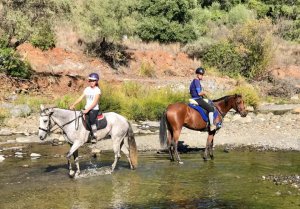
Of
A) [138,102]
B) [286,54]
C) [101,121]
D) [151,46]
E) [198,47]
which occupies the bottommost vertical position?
[286,54]

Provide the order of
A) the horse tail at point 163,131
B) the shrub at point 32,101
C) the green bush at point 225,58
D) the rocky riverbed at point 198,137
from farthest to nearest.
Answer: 1. the green bush at point 225,58
2. the shrub at point 32,101
3. the rocky riverbed at point 198,137
4. the horse tail at point 163,131

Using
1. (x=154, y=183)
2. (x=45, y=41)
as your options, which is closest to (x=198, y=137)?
(x=154, y=183)

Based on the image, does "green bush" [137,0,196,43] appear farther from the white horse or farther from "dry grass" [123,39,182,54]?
the white horse

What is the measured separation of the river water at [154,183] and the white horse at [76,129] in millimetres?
704

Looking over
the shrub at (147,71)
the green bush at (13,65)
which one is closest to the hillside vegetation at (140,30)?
the green bush at (13,65)

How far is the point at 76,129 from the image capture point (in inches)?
532

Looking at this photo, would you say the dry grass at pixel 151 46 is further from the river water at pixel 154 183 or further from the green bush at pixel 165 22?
the river water at pixel 154 183

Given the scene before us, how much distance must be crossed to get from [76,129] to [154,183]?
9.49ft

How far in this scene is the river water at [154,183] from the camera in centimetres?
1061

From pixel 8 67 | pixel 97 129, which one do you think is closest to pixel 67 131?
pixel 97 129

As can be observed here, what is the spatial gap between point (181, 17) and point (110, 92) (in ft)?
95.9

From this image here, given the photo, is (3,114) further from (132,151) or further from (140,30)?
(140,30)

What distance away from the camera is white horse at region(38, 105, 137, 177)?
1315cm

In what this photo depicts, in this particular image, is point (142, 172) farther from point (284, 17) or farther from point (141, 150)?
point (284, 17)
